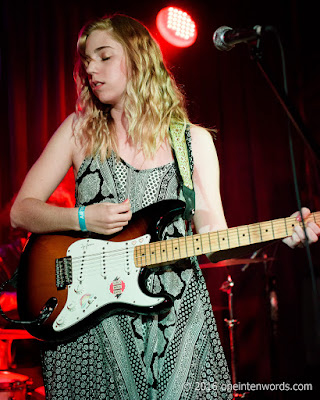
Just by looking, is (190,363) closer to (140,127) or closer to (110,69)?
(140,127)

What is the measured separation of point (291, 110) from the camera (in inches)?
45.8

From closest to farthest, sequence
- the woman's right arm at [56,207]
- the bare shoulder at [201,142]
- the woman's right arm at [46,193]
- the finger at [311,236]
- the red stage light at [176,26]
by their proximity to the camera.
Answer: the finger at [311,236] < the woman's right arm at [56,207] < the woman's right arm at [46,193] < the bare shoulder at [201,142] < the red stage light at [176,26]

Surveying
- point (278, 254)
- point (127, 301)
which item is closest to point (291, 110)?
point (127, 301)

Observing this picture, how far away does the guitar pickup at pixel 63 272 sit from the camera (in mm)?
1555

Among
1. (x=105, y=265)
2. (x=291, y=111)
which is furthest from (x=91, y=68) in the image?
(x=291, y=111)

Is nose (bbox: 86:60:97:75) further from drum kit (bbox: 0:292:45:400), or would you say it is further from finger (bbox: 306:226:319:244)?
drum kit (bbox: 0:292:45:400)

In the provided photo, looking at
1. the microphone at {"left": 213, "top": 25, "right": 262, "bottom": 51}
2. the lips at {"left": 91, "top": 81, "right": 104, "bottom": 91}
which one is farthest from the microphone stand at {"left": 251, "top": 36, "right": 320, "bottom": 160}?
the lips at {"left": 91, "top": 81, "right": 104, "bottom": 91}

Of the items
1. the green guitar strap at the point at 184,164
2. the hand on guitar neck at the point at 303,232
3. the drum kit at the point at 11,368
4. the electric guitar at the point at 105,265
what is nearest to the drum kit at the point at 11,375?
the drum kit at the point at 11,368

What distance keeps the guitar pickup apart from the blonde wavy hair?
442 mm

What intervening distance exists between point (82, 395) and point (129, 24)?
156 cm

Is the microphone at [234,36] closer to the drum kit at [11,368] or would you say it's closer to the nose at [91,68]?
the nose at [91,68]

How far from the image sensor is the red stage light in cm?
398

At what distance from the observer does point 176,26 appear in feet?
13.1

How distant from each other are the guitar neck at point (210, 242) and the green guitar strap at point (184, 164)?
145mm
